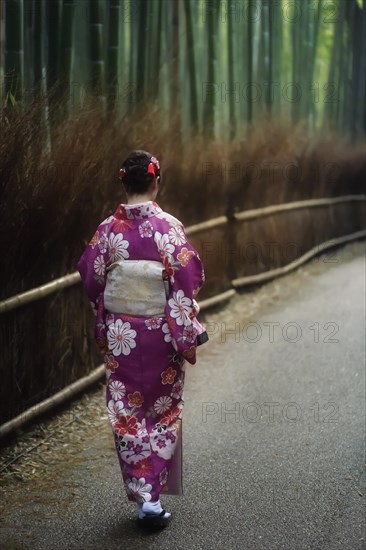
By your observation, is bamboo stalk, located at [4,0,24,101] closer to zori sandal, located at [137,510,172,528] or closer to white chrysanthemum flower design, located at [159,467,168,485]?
white chrysanthemum flower design, located at [159,467,168,485]

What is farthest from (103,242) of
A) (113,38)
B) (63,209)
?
(113,38)

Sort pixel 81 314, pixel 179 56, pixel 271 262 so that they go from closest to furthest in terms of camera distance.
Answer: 1. pixel 81 314
2. pixel 179 56
3. pixel 271 262

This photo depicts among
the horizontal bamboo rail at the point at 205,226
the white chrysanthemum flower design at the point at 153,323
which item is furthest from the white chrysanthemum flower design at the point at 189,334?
the horizontal bamboo rail at the point at 205,226

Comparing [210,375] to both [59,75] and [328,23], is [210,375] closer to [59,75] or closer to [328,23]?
[59,75]

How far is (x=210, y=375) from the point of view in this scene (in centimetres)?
624

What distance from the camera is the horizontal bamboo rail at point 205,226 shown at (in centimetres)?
468

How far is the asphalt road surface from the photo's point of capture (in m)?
3.71

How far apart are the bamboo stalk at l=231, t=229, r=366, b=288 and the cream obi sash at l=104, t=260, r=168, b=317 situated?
201 inches

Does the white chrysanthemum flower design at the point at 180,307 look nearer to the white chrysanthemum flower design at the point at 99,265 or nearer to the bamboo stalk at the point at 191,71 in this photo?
the white chrysanthemum flower design at the point at 99,265

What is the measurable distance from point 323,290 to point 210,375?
3.50 m

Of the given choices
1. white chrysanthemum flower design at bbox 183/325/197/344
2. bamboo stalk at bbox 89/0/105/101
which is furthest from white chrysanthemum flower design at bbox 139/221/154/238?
bamboo stalk at bbox 89/0/105/101

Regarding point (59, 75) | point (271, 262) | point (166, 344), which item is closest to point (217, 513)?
point (166, 344)

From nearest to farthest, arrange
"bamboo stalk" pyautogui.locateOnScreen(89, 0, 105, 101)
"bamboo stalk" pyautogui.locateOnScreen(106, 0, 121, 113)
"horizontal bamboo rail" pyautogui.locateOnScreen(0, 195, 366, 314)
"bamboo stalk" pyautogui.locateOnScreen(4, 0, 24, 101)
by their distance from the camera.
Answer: "horizontal bamboo rail" pyautogui.locateOnScreen(0, 195, 366, 314) < "bamboo stalk" pyautogui.locateOnScreen(4, 0, 24, 101) < "bamboo stalk" pyautogui.locateOnScreen(89, 0, 105, 101) < "bamboo stalk" pyautogui.locateOnScreen(106, 0, 121, 113)

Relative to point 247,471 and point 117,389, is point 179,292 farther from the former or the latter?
point 247,471
